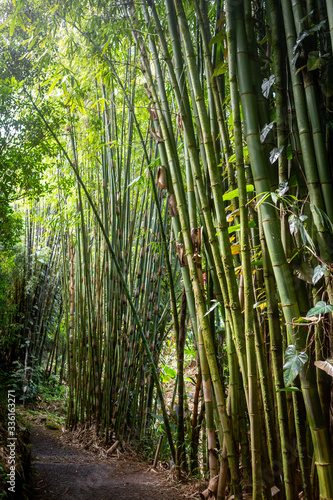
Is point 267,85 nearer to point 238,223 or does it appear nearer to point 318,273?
point 238,223

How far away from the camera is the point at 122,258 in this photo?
237 cm

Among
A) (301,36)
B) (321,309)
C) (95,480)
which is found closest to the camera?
(321,309)

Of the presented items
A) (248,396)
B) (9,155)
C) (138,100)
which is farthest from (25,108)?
(248,396)

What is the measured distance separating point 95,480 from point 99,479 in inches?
0.9

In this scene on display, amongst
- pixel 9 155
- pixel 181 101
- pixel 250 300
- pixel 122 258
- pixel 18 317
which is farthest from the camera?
pixel 18 317

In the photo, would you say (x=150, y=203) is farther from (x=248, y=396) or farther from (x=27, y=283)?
(x=27, y=283)

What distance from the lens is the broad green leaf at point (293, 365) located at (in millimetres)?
730

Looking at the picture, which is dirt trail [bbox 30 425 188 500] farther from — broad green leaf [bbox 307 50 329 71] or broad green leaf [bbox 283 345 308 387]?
broad green leaf [bbox 307 50 329 71]

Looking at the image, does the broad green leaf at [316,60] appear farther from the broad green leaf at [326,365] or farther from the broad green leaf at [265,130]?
the broad green leaf at [326,365]

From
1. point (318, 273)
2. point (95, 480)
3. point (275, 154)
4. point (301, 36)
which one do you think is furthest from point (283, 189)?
point (95, 480)

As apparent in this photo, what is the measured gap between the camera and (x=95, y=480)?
5.53 feet

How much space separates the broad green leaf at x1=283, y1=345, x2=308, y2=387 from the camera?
730 millimetres

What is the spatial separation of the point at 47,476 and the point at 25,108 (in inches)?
82.1

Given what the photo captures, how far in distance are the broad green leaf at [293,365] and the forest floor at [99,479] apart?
0.94 m
